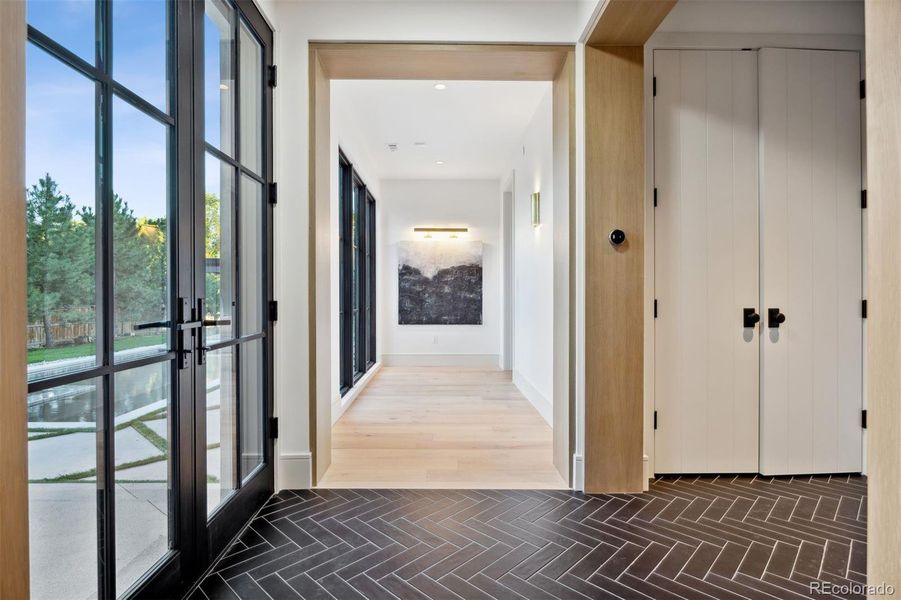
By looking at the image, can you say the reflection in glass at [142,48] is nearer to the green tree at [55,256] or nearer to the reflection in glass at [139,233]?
the reflection in glass at [139,233]

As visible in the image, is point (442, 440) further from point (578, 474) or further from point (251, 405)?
point (251, 405)

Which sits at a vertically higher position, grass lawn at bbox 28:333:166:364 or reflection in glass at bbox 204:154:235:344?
reflection in glass at bbox 204:154:235:344

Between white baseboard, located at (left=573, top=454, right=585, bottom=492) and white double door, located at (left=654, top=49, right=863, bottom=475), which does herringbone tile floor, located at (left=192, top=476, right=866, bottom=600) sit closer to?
white baseboard, located at (left=573, top=454, right=585, bottom=492)

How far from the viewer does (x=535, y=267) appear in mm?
5062

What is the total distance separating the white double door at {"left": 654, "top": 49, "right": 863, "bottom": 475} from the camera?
2.86m

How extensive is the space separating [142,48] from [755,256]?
3.09 meters

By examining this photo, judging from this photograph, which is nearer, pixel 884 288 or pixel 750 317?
pixel 884 288

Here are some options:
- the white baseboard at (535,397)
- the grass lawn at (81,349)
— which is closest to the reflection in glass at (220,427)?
the grass lawn at (81,349)

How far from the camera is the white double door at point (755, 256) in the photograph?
9.38 ft

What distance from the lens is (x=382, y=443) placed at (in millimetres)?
3664

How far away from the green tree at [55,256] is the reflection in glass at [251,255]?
3.33ft

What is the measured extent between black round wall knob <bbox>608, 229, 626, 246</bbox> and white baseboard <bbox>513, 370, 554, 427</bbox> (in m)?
1.73

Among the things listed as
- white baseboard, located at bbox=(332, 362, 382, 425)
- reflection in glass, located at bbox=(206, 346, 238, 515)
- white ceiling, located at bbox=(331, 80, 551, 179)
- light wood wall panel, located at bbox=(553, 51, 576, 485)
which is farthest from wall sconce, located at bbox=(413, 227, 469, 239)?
reflection in glass, located at bbox=(206, 346, 238, 515)

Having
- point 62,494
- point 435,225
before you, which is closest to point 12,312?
point 62,494
